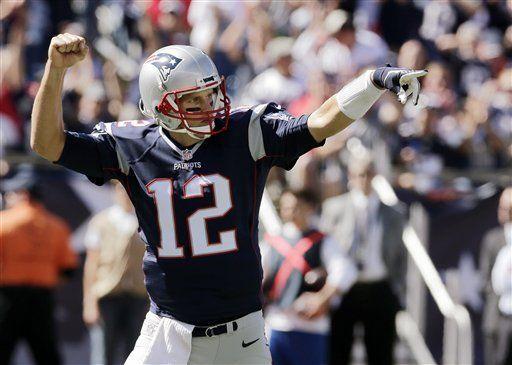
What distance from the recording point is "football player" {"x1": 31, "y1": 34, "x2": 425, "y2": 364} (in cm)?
Answer: 471

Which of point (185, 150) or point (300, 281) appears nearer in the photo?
point (185, 150)

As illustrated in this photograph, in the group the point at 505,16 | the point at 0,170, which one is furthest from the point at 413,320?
the point at 505,16

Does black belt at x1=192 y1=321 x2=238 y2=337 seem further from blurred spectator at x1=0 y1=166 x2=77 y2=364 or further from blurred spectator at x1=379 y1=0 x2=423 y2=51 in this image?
blurred spectator at x1=379 y1=0 x2=423 y2=51

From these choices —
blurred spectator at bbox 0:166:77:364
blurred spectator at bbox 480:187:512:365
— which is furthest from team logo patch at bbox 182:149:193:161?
blurred spectator at bbox 480:187:512:365

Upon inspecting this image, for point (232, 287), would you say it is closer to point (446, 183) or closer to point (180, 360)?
point (180, 360)

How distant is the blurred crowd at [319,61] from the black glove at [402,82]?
4.14 metres

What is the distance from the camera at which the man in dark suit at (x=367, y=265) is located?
331 inches

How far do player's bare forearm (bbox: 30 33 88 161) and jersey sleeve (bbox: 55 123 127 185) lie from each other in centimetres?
7

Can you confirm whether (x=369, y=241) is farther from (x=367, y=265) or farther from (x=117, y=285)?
(x=117, y=285)

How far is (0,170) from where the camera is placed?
357 inches

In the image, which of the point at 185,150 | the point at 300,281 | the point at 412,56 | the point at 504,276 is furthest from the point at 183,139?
the point at 412,56

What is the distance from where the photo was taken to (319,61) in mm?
10555

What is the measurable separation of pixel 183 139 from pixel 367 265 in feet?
12.7

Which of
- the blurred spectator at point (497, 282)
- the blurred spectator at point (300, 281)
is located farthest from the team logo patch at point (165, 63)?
the blurred spectator at point (497, 282)
